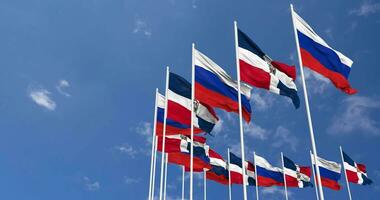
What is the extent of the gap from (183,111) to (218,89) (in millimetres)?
4304

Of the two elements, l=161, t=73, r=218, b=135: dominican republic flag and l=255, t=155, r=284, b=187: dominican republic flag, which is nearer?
l=161, t=73, r=218, b=135: dominican republic flag

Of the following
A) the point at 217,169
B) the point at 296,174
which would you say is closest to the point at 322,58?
the point at 217,169

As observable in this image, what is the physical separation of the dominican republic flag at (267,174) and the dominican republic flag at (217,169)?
9.45 feet

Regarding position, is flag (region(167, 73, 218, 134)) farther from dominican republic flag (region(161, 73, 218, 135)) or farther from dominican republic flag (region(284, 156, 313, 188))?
dominican republic flag (region(284, 156, 313, 188))

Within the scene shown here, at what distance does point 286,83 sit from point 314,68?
175 cm

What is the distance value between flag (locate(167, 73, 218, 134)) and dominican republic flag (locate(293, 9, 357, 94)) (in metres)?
6.17

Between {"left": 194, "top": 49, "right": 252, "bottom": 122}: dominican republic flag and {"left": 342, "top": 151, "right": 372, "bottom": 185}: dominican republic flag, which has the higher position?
{"left": 342, "top": 151, "right": 372, "bottom": 185}: dominican republic flag

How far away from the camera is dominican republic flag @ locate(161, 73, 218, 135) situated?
65.7 feet

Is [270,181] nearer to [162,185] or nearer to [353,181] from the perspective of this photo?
[353,181]

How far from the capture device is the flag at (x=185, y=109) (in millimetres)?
20000

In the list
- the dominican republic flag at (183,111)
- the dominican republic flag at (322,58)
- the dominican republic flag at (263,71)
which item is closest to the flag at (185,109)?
the dominican republic flag at (183,111)

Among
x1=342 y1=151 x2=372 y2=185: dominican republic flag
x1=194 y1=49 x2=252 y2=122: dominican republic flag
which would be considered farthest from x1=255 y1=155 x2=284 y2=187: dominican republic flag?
x1=194 y1=49 x2=252 y2=122: dominican republic flag

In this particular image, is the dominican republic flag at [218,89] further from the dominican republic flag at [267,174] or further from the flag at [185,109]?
the dominican republic flag at [267,174]

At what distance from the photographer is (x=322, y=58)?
620 inches
